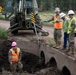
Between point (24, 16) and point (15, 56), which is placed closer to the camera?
point (15, 56)

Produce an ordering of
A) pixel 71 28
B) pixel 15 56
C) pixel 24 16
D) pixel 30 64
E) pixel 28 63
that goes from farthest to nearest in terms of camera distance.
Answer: pixel 24 16 < pixel 28 63 < pixel 30 64 < pixel 15 56 < pixel 71 28

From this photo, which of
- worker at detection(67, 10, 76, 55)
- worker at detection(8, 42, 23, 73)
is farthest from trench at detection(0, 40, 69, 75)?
worker at detection(67, 10, 76, 55)

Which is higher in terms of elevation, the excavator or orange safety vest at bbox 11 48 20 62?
the excavator

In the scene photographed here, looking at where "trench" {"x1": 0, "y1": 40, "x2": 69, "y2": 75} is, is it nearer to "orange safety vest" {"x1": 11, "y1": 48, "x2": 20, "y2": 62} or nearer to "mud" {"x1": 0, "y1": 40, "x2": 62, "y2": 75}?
"mud" {"x1": 0, "y1": 40, "x2": 62, "y2": 75}

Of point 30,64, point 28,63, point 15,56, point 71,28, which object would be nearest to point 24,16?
point 28,63

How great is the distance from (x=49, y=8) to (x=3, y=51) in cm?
3869

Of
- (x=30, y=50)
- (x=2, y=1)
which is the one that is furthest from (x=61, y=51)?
(x=2, y=1)

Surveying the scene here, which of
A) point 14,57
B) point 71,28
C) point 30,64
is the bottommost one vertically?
point 30,64

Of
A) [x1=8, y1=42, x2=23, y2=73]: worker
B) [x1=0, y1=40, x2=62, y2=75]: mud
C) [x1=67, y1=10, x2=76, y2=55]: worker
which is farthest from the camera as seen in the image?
[x1=0, y1=40, x2=62, y2=75]: mud

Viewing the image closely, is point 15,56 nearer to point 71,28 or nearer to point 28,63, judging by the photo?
point 71,28

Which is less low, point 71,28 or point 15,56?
point 71,28

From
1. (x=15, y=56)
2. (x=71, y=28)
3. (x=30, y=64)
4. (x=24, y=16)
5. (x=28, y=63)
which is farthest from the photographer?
(x=24, y=16)

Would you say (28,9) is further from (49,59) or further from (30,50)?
(49,59)

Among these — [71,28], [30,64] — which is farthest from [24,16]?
[71,28]
